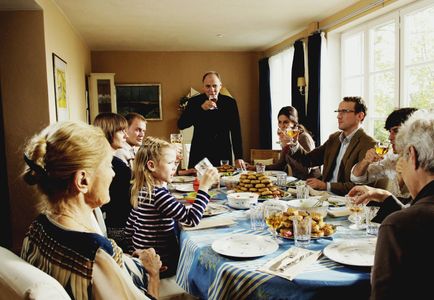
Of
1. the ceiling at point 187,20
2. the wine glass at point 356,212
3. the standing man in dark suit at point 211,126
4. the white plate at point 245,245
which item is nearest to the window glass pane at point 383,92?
the ceiling at point 187,20

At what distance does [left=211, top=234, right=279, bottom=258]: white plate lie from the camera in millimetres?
1427

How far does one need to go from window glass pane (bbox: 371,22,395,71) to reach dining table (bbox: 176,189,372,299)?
318 centimetres

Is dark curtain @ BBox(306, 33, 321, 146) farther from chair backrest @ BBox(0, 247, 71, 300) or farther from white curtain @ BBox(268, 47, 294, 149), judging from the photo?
chair backrest @ BBox(0, 247, 71, 300)

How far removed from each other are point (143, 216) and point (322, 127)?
387 cm

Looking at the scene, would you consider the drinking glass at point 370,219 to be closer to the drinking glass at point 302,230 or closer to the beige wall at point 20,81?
the drinking glass at point 302,230

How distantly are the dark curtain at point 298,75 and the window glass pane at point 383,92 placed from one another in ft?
4.17

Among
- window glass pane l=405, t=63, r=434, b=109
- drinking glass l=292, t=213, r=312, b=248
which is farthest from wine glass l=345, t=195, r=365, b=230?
window glass pane l=405, t=63, r=434, b=109

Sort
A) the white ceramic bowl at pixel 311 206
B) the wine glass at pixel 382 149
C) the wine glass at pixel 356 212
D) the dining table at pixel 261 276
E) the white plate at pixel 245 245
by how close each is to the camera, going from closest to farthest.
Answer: the dining table at pixel 261 276 → the white plate at pixel 245 245 → the wine glass at pixel 356 212 → the white ceramic bowl at pixel 311 206 → the wine glass at pixel 382 149

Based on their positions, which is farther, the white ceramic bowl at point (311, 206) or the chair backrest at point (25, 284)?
the white ceramic bowl at point (311, 206)

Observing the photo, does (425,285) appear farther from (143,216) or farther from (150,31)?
(150,31)

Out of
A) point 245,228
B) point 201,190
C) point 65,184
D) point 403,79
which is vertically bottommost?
point 245,228

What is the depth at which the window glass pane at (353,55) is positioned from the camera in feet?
15.9

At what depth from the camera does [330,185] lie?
2.73m

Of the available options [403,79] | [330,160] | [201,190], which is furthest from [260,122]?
[201,190]
